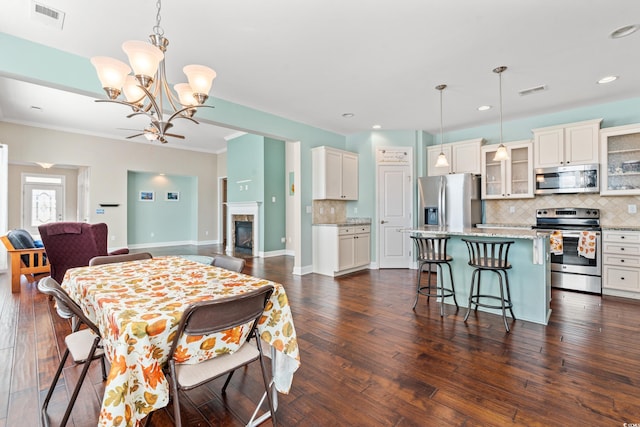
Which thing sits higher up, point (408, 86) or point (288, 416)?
point (408, 86)

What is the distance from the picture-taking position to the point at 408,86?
12.1ft

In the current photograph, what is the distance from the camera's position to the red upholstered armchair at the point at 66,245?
3.67m

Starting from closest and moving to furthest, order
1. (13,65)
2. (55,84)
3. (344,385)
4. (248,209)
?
(344,385) → (13,65) → (55,84) → (248,209)

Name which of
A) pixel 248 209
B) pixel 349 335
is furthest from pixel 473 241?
pixel 248 209

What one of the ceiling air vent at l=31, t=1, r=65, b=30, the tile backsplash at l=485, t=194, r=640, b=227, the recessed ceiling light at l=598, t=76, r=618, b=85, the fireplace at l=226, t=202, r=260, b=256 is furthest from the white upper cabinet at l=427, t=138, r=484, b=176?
the ceiling air vent at l=31, t=1, r=65, b=30

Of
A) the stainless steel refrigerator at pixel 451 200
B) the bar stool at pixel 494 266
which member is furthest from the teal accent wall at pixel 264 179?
the bar stool at pixel 494 266

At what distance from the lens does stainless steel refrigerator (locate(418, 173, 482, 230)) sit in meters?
4.96

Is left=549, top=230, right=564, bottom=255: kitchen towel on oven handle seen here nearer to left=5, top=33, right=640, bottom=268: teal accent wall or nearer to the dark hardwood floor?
the dark hardwood floor

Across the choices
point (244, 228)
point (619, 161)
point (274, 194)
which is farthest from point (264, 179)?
point (619, 161)

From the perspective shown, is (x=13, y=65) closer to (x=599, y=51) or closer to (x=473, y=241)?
(x=473, y=241)

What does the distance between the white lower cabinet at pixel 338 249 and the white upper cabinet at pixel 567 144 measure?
3.01 meters

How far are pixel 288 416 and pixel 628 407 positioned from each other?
1.94 metres

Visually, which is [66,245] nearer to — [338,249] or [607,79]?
[338,249]

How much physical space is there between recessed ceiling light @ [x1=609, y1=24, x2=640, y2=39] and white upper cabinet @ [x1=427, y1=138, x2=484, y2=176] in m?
2.51
